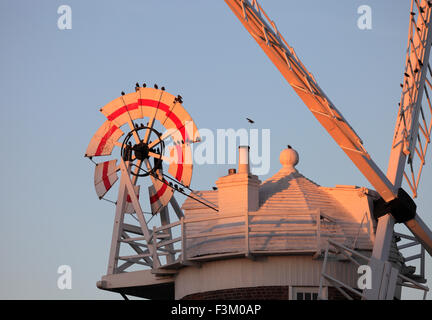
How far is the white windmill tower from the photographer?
45.4 m

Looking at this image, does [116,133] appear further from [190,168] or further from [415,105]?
[415,105]

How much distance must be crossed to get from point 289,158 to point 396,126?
15.6 ft

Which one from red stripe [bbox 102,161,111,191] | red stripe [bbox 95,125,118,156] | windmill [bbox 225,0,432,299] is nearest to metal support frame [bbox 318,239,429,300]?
windmill [bbox 225,0,432,299]

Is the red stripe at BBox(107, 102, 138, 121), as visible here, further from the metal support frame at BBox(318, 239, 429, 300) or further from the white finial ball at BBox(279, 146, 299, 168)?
the metal support frame at BBox(318, 239, 429, 300)

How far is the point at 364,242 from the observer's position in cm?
4694

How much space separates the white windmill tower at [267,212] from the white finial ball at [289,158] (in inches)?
1.7

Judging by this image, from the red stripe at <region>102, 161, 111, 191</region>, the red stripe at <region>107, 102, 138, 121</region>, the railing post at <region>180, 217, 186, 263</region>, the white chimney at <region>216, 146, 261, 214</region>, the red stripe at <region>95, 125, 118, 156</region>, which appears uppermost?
the red stripe at <region>107, 102, 138, 121</region>

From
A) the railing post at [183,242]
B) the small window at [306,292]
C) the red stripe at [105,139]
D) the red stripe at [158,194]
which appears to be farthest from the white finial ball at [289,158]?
the red stripe at [105,139]

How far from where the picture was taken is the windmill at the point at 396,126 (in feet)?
148

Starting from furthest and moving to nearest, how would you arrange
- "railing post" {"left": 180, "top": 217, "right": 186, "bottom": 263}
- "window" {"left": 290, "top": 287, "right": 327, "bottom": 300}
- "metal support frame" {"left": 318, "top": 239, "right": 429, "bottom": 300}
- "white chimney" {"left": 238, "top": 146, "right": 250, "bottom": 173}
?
"white chimney" {"left": 238, "top": 146, "right": 250, "bottom": 173}, "railing post" {"left": 180, "top": 217, "right": 186, "bottom": 263}, "window" {"left": 290, "top": 287, "right": 327, "bottom": 300}, "metal support frame" {"left": 318, "top": 239, "right": 429, "bottom": 300}

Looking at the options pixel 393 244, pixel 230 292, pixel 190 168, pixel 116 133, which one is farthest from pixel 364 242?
pixel 116 133

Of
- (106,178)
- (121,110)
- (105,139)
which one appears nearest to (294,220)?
(106,178)

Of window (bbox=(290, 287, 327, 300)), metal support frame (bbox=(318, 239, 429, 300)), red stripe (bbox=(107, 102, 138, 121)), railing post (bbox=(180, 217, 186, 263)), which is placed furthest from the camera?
red stripe (bbox=(107, 102, 138, 121))

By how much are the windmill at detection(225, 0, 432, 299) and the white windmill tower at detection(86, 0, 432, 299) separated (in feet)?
0.16
